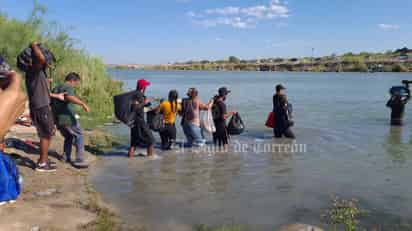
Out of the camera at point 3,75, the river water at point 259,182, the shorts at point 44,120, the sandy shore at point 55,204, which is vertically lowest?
the river water at point 259,182

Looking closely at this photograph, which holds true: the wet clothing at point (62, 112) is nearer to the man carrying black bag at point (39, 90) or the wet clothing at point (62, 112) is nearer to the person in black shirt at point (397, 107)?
the man carrying black bag at point (39, 90)

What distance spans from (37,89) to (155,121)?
136 inches

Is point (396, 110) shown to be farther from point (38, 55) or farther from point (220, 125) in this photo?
point (38, 55)

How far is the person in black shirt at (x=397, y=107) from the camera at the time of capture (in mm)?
14508

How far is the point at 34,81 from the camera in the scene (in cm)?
661

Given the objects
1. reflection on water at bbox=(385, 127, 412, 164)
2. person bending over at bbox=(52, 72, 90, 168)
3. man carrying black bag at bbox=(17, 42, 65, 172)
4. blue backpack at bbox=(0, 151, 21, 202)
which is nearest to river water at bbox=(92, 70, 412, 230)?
reflection on water at bbox=(385, 127, 412, 164)

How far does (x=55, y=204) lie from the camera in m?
5.51

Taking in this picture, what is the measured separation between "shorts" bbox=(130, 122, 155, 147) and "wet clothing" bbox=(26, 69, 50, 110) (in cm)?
254

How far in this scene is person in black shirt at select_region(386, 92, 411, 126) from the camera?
47.6ft

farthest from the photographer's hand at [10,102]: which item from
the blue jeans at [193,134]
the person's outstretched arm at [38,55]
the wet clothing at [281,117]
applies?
the wet clothing at [281,117]

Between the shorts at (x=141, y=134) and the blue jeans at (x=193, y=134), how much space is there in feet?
4.76

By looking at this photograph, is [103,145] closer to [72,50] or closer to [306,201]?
[306,201]

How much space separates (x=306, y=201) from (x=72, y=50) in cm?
1459

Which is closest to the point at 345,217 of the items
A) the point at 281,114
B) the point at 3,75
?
the point at 3,75
